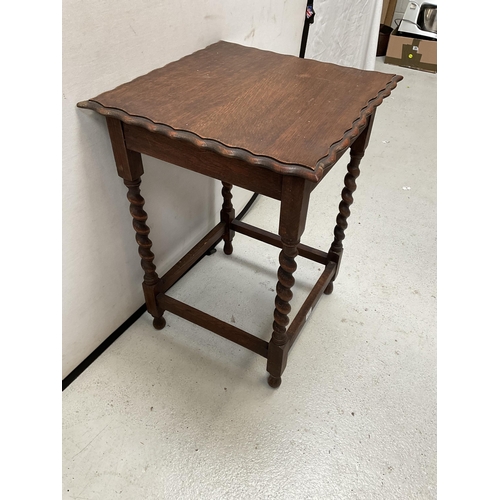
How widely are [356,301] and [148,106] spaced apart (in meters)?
1.11

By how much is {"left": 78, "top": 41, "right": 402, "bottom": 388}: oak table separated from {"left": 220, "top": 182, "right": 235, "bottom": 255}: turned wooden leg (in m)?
0.47

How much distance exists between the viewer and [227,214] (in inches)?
69.2

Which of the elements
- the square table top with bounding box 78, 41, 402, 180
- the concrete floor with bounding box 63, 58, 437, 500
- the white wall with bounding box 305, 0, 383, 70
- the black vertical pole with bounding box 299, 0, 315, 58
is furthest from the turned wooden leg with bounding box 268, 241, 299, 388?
the white wall with bounding box 305, 0, 383, 70

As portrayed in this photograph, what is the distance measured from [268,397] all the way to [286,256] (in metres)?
0.56

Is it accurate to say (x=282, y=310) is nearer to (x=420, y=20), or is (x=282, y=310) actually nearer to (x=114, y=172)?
(x=114, y=172)

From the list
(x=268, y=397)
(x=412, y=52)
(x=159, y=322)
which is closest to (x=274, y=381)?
(x=268, y=397)

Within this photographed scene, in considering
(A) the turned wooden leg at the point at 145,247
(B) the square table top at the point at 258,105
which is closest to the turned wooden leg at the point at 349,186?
(B) the square table top at the point at 258,105

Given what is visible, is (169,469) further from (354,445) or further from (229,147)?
(229,147)

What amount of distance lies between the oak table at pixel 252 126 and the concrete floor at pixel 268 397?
16 centimetres

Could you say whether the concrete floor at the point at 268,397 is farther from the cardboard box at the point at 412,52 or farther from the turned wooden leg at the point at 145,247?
the cardboard box at the point at 412,52

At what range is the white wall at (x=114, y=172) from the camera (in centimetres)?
102

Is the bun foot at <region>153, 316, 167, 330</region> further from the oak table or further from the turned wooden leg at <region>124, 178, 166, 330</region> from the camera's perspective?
the oak table

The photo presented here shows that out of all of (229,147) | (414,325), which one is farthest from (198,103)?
(414,325)

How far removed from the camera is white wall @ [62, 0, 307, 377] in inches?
40.2
